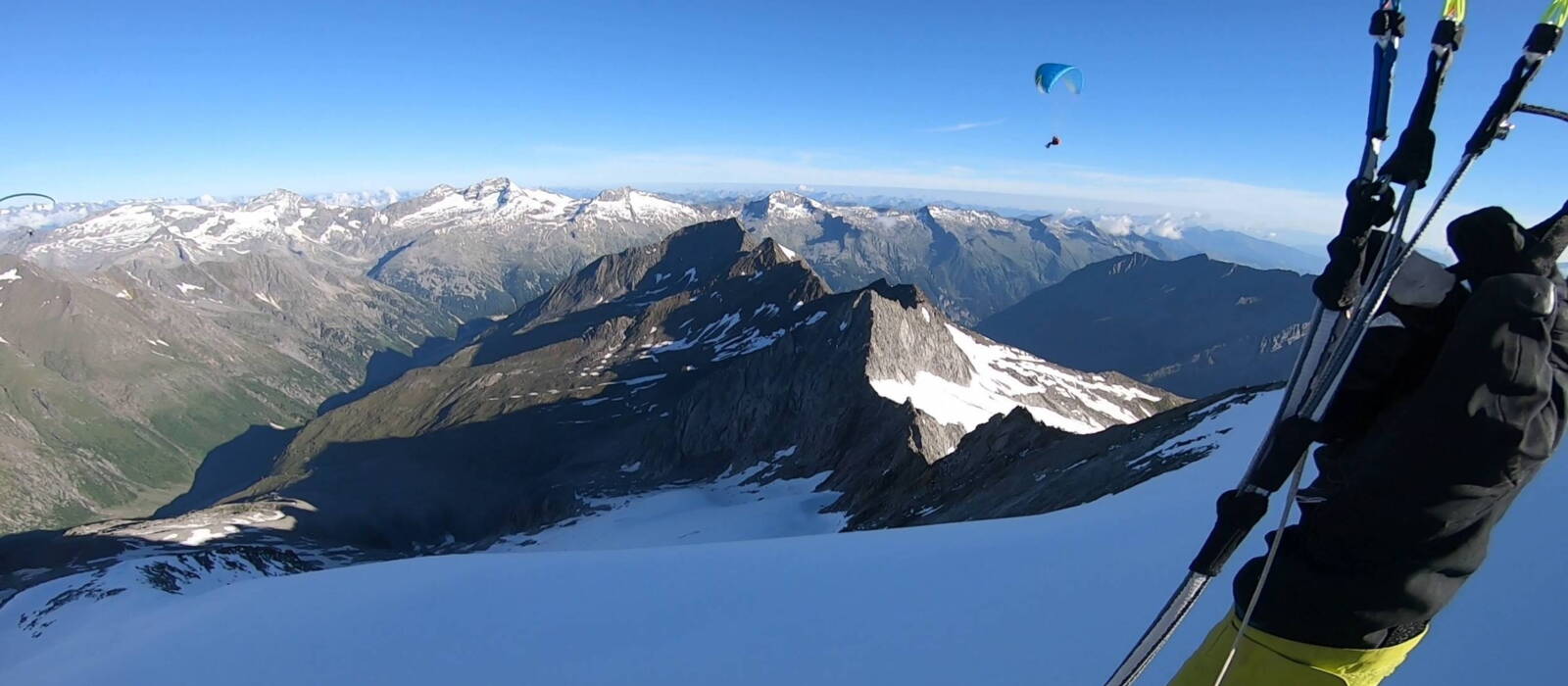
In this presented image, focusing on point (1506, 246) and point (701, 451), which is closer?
point (1506, 246)

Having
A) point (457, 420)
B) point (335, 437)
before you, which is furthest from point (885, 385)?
point (335, 437)

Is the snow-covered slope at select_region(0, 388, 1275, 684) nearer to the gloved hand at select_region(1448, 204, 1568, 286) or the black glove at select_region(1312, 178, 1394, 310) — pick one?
the black glove at select_region(1312, 178, 1394, 310)

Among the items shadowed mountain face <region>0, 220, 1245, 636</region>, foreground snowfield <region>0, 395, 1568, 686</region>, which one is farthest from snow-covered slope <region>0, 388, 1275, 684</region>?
shadowed mountain face <region>0, 220, 1245, 636</region>

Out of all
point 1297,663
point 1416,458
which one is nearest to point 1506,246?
point 1416,458

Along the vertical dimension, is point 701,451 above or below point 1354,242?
below

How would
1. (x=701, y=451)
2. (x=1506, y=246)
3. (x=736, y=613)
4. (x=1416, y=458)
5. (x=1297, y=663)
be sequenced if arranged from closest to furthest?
(x=1416, y=458) < (x=1506, y=246) < (x=1297, y=663) < (x=736, y=613) < (x=701, y=451)

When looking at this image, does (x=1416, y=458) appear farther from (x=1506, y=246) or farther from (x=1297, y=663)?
(x=1297, y=663)

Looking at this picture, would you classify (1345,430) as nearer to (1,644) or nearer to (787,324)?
(1,644)
